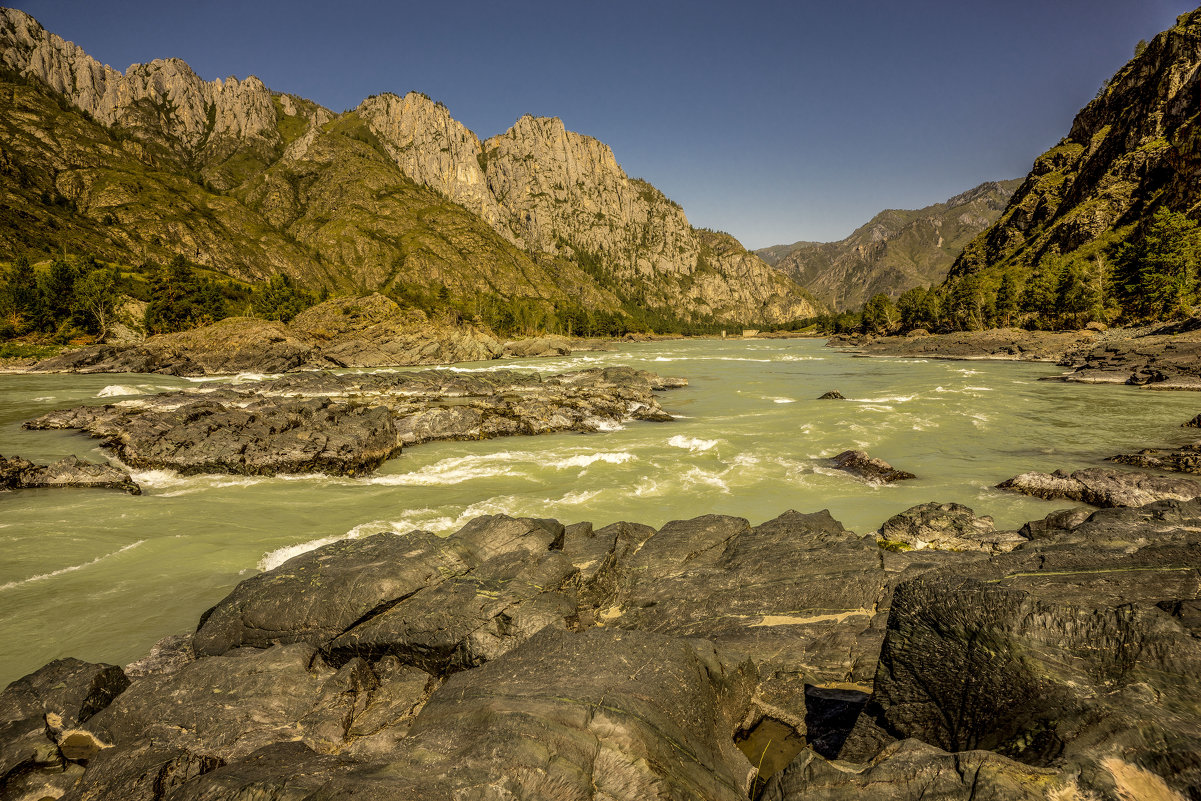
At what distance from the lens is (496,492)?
68.9 feet

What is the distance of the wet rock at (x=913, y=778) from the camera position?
338 cm

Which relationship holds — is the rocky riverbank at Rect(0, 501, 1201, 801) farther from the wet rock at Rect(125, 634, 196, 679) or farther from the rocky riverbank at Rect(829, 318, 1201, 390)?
the rocky riverbank at Rect(829, 318, 1201, 390)

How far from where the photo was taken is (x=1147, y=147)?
123 metres

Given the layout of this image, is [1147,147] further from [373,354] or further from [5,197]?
[5,197]

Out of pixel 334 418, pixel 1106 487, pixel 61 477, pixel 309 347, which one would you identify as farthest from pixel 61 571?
pixel 309 347

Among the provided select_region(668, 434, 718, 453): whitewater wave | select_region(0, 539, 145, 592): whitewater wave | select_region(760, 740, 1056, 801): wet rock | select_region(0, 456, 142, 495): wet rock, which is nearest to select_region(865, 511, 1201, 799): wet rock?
select_region(760, 740, 1056, 801): wet rock

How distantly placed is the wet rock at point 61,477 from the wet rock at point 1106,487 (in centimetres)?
3550

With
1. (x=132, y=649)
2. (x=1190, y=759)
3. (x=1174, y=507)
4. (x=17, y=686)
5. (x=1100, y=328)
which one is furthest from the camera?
(x=1100, y=328)

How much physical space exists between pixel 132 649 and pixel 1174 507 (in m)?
24.7

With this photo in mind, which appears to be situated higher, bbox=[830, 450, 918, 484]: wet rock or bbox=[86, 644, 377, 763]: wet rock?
bbox=[86, 644, 377, 763]: wet rock

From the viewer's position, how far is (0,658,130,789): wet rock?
252 inches

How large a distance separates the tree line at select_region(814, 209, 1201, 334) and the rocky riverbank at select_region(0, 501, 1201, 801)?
99.1 meters

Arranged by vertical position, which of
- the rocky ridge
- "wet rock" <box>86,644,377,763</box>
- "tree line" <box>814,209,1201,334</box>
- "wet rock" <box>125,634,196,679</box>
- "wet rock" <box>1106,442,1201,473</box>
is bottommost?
"wet rock" <box>125,634,196,679</box>

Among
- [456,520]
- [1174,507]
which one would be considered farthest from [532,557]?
[1174,507]
